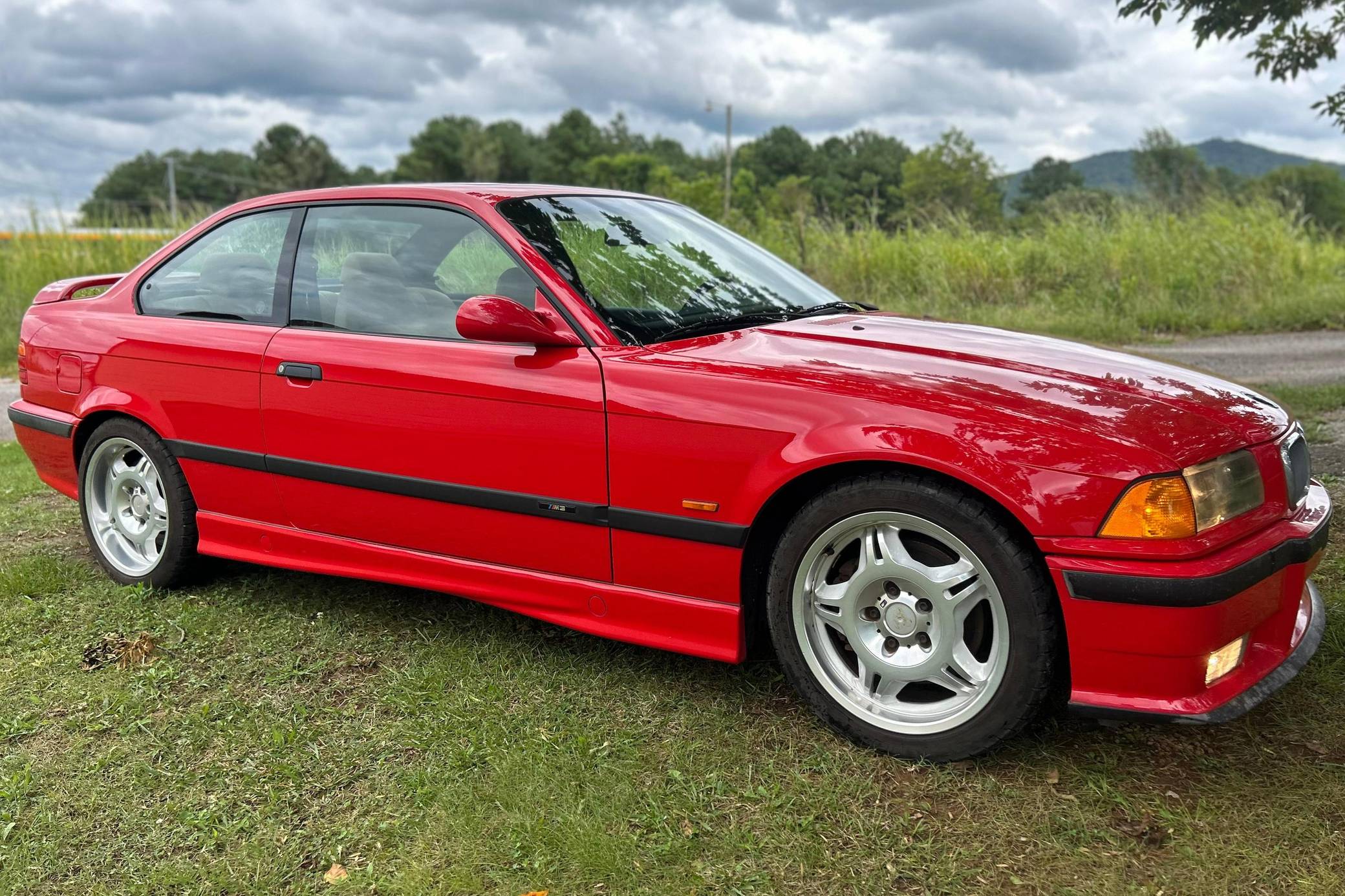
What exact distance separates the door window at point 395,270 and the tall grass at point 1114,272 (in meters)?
7.77

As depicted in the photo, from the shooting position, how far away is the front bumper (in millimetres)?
2215

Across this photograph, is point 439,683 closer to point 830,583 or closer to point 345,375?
point 345,375

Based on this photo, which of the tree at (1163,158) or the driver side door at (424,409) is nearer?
the driver side door at (424,409)

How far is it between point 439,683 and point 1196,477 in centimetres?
211

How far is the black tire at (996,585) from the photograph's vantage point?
2336 millimetres

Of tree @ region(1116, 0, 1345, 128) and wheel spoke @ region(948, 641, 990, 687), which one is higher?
tree @ region(1116, 0, 1345, 128)

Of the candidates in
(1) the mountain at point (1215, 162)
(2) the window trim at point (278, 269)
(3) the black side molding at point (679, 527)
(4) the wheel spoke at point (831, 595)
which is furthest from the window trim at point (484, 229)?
(1) the mountain at point (1215, 162)

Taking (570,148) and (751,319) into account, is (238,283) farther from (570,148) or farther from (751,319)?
(570,148)

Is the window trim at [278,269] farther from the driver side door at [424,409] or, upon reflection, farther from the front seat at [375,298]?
the front seat at [375,298]

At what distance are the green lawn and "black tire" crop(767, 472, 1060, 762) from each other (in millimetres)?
80

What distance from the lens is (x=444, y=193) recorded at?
3.31 metres

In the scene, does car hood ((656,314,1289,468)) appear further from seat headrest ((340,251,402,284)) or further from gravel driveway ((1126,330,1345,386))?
gravel driveway ((1126,330,1345,386))

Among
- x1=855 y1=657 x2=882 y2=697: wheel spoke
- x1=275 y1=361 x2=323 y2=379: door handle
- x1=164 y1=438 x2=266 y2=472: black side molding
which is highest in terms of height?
x1=275 y1=361 x2=323 y2=379: door handle

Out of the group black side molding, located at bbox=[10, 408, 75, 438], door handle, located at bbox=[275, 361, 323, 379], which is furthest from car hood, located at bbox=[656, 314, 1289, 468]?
black side molding, located at bbox=[10, 408, 75, 438]
